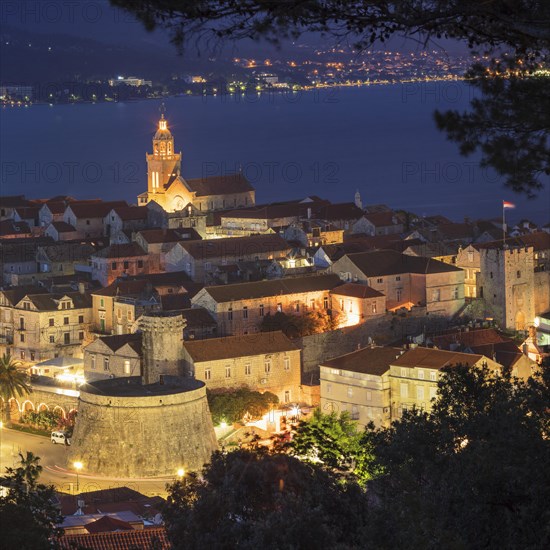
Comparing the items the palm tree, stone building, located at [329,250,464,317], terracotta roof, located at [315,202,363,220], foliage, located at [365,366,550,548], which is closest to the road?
the palm tree

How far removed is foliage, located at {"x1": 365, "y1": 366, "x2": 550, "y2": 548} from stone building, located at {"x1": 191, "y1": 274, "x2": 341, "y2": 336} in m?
21.1

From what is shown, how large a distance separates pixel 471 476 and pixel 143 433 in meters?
19.1

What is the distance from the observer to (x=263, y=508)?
84.7 ft

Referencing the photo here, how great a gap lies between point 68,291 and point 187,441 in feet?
41.6

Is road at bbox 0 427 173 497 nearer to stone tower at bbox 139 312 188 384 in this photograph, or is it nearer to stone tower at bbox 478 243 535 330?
stone tower at bbox 139 312 188 384

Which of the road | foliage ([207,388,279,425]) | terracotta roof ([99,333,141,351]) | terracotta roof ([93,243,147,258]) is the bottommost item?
the road

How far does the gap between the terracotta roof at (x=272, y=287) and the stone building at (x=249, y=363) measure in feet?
10.4

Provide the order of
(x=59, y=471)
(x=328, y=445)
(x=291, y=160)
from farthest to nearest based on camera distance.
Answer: (x=291, y=160) → (x=59, y=471) → (x=328, y=445)

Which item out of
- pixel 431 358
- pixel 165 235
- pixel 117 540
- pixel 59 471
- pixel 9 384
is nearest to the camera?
pixel 117 540

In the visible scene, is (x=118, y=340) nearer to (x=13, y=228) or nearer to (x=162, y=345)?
(x=162, y=345)

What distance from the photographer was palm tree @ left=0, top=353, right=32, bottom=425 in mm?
43812

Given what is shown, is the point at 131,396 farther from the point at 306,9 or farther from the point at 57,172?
the point at 57,172

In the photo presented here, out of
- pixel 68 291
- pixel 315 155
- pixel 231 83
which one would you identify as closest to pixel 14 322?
pixel 68 291

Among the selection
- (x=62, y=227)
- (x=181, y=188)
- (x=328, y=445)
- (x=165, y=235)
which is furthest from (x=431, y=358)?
(x=181, y=188)
